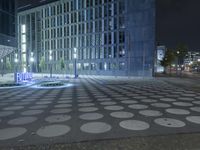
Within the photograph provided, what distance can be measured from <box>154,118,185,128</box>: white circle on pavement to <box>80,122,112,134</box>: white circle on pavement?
1806 mm

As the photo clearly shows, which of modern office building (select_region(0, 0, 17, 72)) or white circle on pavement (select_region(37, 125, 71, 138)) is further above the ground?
modern office building (select_region(0, 0, 17, 72))

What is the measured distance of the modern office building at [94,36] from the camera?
1673 inches

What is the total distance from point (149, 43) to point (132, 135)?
39557 mm

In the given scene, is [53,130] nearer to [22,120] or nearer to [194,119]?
[22,120]

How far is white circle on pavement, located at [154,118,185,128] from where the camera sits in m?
5.56

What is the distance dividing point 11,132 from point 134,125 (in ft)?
12.5

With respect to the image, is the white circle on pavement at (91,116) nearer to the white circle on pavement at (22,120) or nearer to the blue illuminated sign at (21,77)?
the white circle on pavement at (22,120)

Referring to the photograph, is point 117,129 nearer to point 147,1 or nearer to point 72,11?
point 147,1

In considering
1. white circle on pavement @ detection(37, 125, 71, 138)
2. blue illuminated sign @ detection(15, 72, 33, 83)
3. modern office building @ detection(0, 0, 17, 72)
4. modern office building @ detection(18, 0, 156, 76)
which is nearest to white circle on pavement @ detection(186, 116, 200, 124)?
→ white circle on pavement @ detection(37, 125, 71, 138)

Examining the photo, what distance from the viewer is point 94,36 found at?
51281mm

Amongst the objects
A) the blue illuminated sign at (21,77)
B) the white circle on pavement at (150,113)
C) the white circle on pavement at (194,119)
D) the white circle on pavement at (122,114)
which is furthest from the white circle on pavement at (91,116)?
the blue illuminated sign at (21,77)

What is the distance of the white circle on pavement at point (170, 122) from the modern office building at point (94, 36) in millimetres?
36161

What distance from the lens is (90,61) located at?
52.4 m

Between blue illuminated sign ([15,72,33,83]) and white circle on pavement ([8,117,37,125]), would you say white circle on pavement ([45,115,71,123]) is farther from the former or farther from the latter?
blue illuminated sign ([15,72,33,83])
